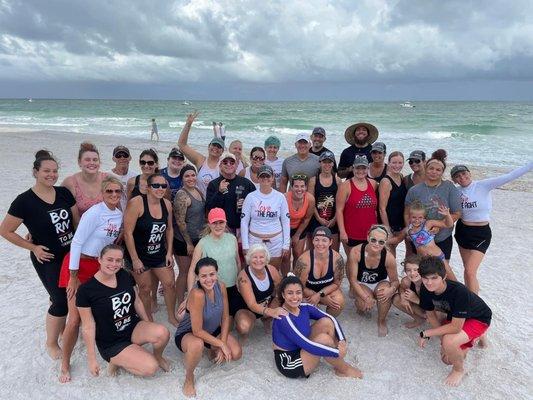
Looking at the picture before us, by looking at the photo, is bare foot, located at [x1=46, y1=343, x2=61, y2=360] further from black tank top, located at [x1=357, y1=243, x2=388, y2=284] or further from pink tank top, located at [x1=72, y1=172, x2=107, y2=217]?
black tank top, located at [x1=357, y1=243, x2=388, y2=284]

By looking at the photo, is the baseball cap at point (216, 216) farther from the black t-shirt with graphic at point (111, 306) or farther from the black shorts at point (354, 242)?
the black shorts at point (354, 242)

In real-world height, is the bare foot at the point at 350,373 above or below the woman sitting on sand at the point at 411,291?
below

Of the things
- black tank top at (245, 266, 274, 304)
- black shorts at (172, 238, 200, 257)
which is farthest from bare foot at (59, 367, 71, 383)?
black tank top at (245, 266, 274, 304)

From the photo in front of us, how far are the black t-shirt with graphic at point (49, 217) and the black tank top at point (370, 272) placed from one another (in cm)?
345

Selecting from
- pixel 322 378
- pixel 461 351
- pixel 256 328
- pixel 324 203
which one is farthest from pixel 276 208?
pixel 461 351

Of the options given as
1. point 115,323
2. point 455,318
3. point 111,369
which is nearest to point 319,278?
point 455,318

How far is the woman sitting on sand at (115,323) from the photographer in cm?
386

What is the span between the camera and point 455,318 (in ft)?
13.7

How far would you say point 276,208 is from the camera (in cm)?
510

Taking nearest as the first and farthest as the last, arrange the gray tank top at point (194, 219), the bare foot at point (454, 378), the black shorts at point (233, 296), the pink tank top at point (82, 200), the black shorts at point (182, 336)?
the bare foot at point (454, 378) < the black shorts at point (182, 336) < the pink tank top at point (82, 200) < the black shorts at point (233, 296) < the gray tank top at point (194, 219)

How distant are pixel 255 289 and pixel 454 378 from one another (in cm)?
228

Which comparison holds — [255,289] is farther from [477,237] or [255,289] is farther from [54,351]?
[477,237]

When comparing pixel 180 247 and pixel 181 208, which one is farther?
pixel 180 247

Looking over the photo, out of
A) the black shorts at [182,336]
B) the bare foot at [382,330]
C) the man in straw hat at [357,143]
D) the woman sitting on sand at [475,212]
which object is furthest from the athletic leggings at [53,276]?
the woman sitting on sand at [475,212]
